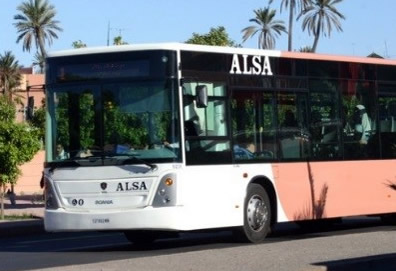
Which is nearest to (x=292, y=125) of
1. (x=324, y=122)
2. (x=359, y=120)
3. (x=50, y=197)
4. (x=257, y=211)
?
(x=324, y=122)

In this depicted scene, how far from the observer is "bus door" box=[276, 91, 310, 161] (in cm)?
1808

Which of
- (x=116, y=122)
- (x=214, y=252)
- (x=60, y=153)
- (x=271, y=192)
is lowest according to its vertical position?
(x=214, y=252)

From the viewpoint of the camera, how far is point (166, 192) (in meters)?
16.0

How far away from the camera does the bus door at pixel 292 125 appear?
59.3 feet

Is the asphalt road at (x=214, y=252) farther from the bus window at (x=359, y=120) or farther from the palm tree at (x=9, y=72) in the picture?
the palm tree at (x=9, y=72)

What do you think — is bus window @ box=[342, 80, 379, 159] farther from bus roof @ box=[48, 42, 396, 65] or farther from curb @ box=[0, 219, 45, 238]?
curb @ box=[0, 219, 45, 238]

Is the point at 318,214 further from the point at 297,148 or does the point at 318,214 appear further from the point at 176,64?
the point at 176,64

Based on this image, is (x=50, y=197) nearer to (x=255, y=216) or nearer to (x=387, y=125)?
(x=255, y=216)

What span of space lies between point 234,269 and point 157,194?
11.2 feet

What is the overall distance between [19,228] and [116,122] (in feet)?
30.7

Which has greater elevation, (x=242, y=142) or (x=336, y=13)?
(x=336, y=13)

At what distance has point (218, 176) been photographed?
54.7ft

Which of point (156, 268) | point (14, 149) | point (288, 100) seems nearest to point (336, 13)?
point (14, 149)

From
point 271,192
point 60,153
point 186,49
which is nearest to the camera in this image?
point 186,49
